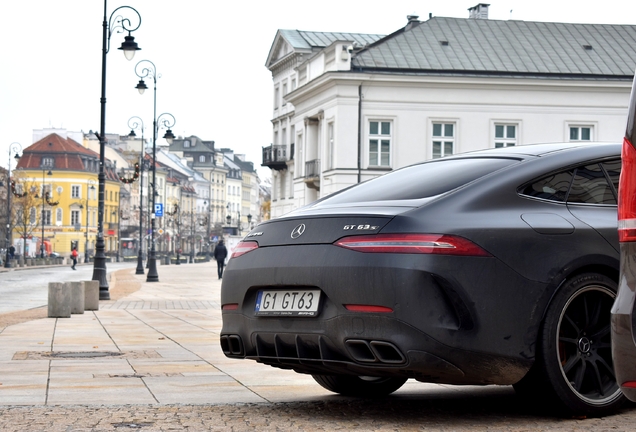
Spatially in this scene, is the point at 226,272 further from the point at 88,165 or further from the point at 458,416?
the point at 88,165

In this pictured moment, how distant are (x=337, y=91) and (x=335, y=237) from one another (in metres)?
52.5

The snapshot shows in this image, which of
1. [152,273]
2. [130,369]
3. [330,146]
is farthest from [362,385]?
[330,146]

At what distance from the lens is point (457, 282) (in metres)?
5.57

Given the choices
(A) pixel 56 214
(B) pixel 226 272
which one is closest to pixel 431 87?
(B) pixel 226 272

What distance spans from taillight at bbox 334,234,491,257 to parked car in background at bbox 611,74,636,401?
158 centimetres

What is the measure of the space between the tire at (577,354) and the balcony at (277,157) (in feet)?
234

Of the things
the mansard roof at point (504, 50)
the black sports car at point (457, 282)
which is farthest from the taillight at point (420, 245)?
the mansard roof at point (504, 50)

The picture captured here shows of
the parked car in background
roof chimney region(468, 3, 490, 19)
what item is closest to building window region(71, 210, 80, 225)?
roof chimney region(468, 3, 490, 19)

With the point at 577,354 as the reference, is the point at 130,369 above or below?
below

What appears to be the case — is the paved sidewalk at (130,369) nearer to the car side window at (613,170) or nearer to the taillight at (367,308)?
the taillight at (367,308)

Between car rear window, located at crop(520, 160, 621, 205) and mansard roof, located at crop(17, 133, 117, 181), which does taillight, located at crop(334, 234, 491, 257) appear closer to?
car rear window, located at crop(520, 160, 621, 205)

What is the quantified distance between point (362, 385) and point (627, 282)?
3.24 meters

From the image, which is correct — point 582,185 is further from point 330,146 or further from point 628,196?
point 330,146

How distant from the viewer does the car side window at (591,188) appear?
628 centimetres
